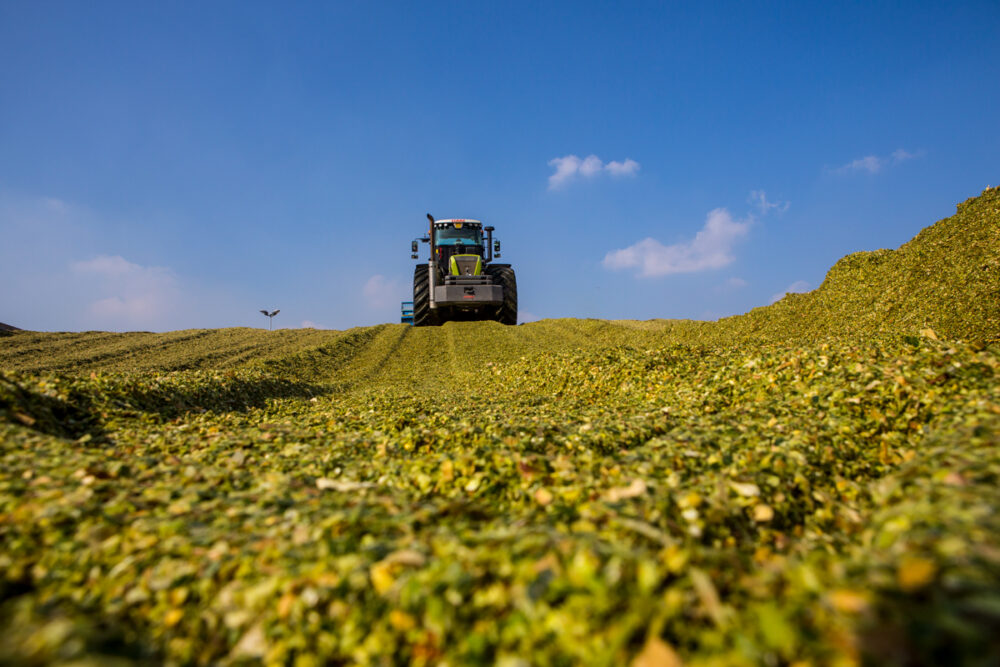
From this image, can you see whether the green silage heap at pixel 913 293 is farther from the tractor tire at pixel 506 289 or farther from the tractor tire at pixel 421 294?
the tractor tire at pixel 421 294

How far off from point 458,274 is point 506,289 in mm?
2976

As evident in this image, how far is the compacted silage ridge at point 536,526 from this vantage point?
1930 mm

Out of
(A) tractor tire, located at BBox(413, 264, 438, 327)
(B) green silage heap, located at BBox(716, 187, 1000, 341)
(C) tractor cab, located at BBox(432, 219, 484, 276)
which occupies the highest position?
(C) tractor cab, located at BBox(432, 219, 484, 276)

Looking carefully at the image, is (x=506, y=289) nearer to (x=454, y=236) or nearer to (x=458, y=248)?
(x=458, y=248)

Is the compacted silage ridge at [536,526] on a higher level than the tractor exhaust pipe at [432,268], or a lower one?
lower

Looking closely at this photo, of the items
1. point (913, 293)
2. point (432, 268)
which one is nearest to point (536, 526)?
point (913, 293)

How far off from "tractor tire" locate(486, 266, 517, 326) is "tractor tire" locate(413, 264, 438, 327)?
339 cm

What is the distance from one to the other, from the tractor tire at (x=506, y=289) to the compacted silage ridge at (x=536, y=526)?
1820cm

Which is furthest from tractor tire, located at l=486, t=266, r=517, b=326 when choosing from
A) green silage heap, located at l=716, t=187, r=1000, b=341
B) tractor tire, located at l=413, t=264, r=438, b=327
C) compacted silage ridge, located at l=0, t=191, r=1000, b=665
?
compacted silage ridge, located at l=0, t=191, r=1000, b=665

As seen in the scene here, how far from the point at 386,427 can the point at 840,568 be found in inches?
219

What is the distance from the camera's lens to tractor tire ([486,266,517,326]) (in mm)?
25844

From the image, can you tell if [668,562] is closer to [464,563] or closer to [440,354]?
[464,563]

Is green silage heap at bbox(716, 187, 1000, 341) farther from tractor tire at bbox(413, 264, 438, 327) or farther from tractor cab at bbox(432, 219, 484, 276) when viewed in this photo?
tractor tire at bbox(413, 264, 438, 327)

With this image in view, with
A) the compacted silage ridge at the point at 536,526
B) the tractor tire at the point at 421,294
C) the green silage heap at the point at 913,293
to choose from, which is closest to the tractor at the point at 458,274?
the tractor tire at the point at 421,294
